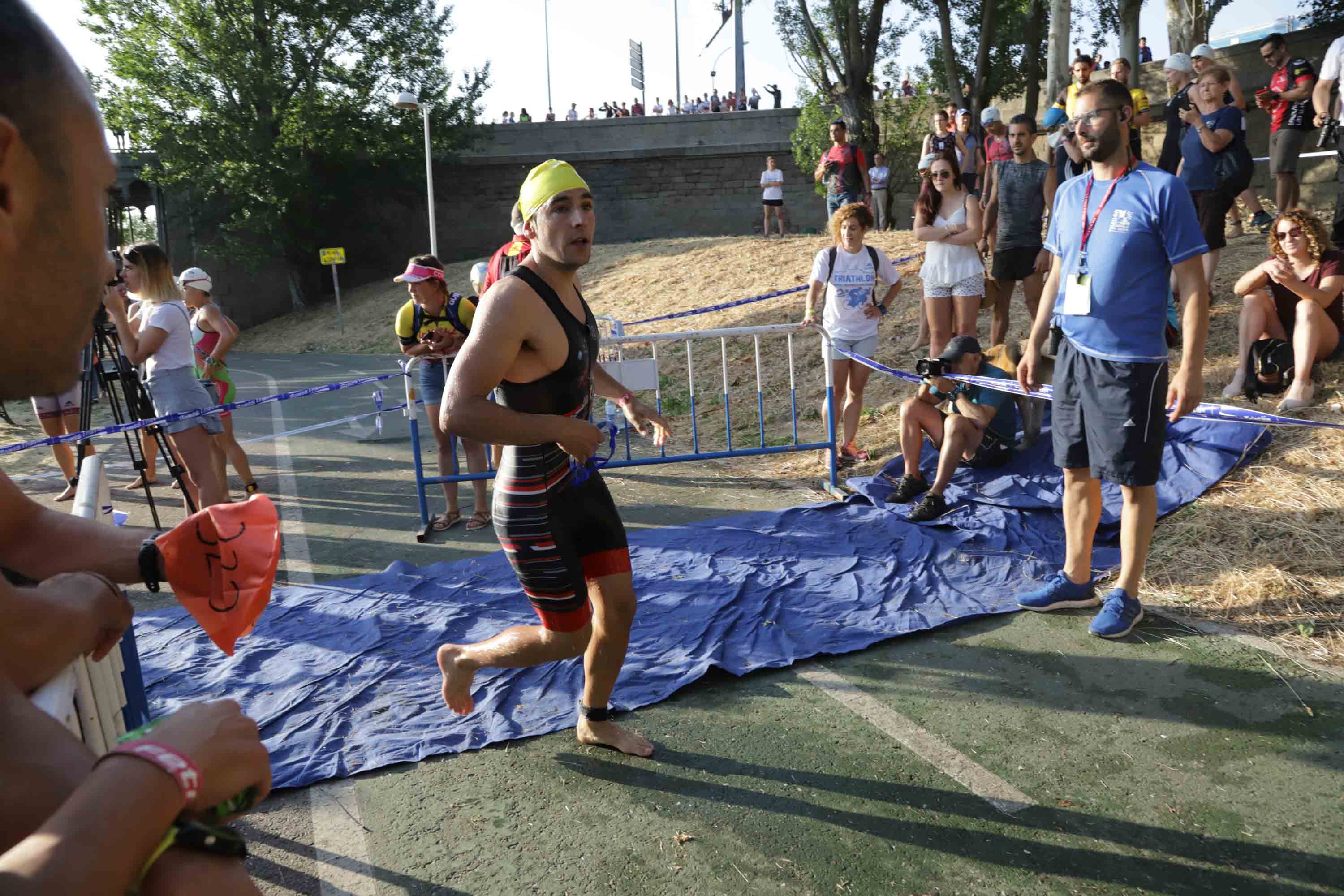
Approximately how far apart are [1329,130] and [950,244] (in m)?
5.70

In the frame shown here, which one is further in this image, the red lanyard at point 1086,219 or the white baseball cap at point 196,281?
the white baseball cap at point 196,281

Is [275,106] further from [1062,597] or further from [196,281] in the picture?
[1062,597]

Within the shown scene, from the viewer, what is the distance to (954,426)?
630 cm

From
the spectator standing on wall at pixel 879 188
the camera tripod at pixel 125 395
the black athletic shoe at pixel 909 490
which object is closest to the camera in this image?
the black athletic shoe at pixel 909 490

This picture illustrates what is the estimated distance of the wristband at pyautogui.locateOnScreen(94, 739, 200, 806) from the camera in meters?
0.91

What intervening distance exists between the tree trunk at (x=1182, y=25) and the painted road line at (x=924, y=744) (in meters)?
15.1

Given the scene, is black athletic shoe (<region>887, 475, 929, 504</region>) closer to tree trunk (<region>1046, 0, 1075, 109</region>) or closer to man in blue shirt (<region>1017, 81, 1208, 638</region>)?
man in blue shirt (<region>1017, 81, 1208, 638</region>)

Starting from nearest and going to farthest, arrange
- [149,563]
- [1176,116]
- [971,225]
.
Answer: [149,563]
[971,225]
[1176,116]

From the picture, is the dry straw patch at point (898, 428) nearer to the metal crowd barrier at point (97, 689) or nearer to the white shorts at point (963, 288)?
the white shorts at point (963, 288)

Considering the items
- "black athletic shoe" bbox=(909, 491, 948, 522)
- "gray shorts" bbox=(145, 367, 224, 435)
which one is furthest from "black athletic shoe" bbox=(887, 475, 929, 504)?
"gray shorts" bbox=(145, 367, 224, 435)

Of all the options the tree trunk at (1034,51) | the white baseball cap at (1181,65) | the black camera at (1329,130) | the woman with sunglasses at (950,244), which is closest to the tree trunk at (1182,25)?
the tree trunk at (1034,51)

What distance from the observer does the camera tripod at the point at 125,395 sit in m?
6.83

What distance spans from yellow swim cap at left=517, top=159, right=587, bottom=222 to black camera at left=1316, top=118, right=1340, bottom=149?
25.5ft

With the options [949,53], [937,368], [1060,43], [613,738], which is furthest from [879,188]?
[613,738]
